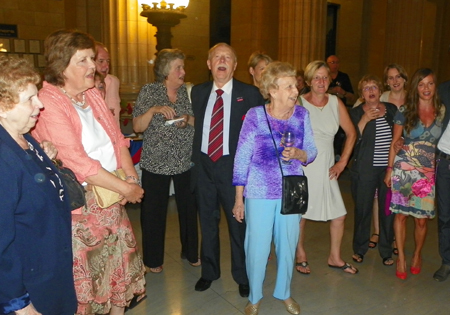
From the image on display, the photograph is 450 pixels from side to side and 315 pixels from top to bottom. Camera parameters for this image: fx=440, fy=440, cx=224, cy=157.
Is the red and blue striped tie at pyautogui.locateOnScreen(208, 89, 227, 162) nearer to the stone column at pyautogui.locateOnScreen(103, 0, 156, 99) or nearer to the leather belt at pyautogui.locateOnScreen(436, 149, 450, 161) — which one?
the leather belt at pyautogui.locateOnScreen(436, 149, 450, 161)

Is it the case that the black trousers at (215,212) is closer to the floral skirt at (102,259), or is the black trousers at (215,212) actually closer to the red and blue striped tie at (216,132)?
the red and blue striped tie at (216,132)

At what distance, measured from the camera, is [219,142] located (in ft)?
12.1

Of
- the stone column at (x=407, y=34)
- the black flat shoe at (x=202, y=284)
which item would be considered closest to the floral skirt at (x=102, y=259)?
the black flat shoe at (x=202, y=284)

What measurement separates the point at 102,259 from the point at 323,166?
2296 mm

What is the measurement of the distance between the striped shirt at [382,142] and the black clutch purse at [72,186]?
3.09 metres

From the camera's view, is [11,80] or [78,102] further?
[78,102]

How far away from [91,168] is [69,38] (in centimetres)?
78

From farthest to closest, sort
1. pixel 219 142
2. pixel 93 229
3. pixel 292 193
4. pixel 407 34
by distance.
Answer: pixel 407 34
pixel 219 142
pixel 292 193
pixel 93 229

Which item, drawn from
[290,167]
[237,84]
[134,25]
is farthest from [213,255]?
[134,25]

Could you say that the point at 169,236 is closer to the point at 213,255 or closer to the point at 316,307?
the point at 213,255

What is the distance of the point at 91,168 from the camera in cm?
255

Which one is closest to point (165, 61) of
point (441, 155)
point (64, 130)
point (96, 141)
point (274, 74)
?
point (274, 74)

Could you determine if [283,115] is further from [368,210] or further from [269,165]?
[368,210]

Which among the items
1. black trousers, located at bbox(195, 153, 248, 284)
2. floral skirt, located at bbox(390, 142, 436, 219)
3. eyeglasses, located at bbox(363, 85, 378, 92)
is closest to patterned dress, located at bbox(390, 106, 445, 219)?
floral skirt, located at bbox(390, 142, 436, 219)
